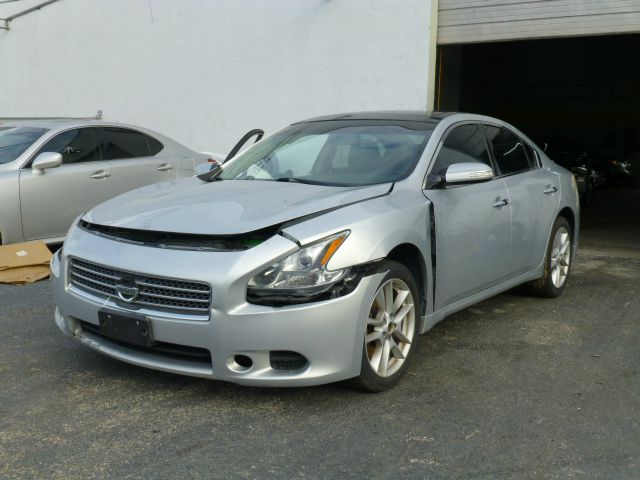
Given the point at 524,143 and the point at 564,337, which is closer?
the point at 564,337

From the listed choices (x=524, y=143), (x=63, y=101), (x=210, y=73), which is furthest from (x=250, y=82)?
(x=524, y=143)

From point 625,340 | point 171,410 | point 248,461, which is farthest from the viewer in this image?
point 625,340

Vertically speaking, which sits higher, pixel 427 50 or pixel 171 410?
pixel 427 50

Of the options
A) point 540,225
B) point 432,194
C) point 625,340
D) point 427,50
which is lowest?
point 625,340

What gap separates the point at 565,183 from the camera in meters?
6.30

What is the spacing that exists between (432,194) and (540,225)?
1.62 m

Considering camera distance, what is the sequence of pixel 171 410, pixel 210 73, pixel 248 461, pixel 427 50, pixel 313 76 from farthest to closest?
1. pixel 210 73
2. pixel 313 76
3. pixel 427 50
4. pixel 171 410
5. pixel 248 461

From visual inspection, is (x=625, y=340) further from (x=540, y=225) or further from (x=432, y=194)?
(x=432, y=194)

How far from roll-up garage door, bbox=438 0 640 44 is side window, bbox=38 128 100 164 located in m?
4.53

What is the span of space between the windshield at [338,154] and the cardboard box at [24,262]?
2452mm

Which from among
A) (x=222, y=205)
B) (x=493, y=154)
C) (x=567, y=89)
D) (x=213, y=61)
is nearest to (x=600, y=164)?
(x=567, y=89)

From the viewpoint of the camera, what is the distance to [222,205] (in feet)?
13.1

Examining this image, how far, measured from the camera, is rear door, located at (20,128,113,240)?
23.8ft

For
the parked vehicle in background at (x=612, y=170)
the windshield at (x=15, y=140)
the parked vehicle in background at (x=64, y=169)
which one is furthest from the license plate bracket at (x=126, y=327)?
the parked vehicle in background at (x=612, y=170)
